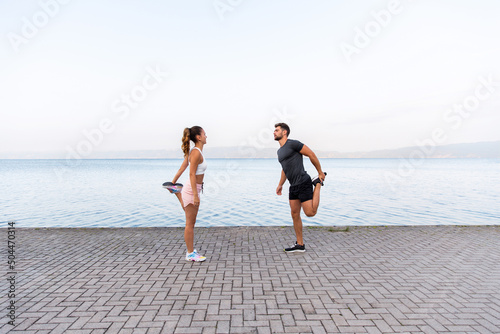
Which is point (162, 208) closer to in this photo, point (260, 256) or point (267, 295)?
point (260, 256)

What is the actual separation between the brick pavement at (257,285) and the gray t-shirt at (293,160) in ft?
4.42

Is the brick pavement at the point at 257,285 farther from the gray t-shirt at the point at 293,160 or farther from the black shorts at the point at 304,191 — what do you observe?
the gray t-shirt at the point at 293,160

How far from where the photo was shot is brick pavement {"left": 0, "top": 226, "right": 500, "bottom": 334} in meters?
3.03

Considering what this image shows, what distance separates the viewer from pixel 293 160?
204 inches

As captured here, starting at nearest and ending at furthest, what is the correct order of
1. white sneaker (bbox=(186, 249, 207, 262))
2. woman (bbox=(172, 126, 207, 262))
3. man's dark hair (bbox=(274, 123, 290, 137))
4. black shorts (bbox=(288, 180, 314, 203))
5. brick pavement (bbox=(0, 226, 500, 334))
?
brick pavement (bbox=(0, 226, 500, 334))
woman (bbox=(172, 126, 207, 262))
white sneaker (bbox=(186, 249, 207, 262))
black shorts (bbox=(288, 180, 314, 203))
man's dark hair (bbox=(274, 123, 290, 137))

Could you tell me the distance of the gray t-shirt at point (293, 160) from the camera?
5.13 m

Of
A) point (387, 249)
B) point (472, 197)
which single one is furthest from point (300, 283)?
point (472, 197)

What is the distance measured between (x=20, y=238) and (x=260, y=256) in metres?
5.19

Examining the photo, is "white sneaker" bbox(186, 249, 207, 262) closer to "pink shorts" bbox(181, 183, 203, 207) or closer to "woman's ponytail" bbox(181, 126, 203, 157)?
"pink shorts" bbox(181, 183, 203, 207)

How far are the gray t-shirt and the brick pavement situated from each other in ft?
4.42

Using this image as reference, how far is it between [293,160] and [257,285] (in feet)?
6.98

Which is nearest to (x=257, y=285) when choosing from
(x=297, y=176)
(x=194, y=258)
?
(x=194, y=258)

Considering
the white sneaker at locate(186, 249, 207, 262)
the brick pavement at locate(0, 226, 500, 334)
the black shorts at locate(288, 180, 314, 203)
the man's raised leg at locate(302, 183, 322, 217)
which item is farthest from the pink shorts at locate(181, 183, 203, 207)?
the man's raised leg at locate(302, 183, 322, 217)

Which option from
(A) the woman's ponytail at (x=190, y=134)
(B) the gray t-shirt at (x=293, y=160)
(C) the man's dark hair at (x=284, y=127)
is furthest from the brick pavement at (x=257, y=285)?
(C) the man's dark hair at (x=284, y=127)
